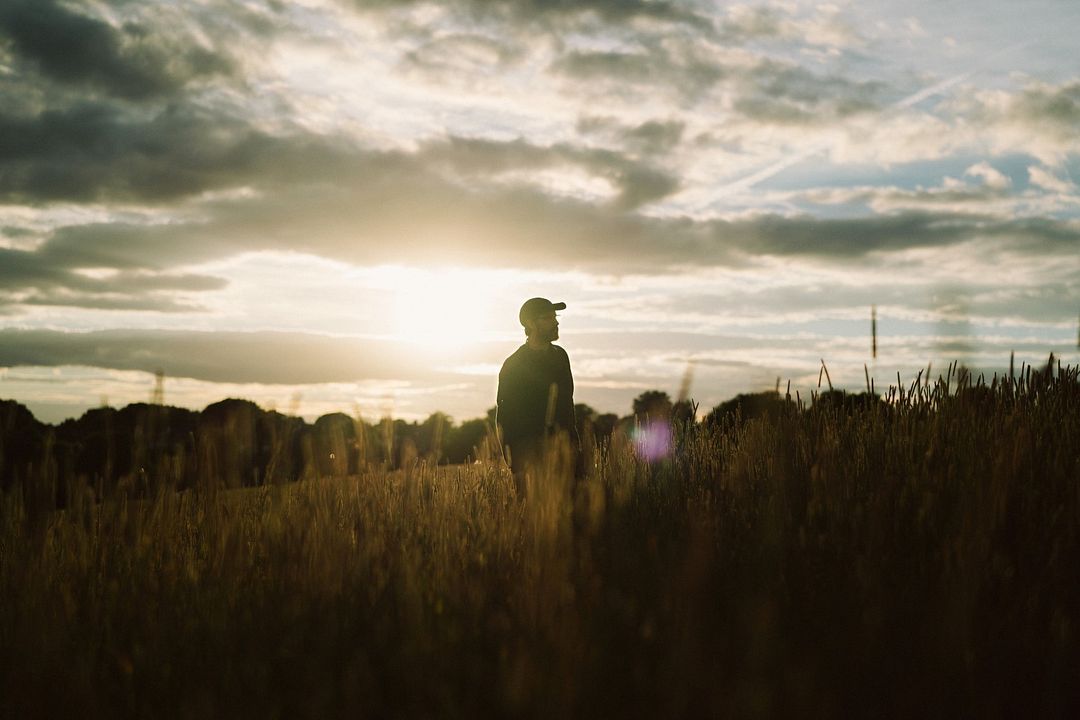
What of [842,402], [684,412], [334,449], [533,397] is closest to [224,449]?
[334,449]

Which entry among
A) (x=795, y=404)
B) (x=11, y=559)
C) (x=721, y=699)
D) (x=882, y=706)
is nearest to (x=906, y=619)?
(x=882, y=706)

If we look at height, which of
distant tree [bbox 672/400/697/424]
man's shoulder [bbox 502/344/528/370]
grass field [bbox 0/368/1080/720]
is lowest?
grass field [bbox 0/368/1080/720]

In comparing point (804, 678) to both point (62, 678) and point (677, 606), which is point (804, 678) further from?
point (62, 678)

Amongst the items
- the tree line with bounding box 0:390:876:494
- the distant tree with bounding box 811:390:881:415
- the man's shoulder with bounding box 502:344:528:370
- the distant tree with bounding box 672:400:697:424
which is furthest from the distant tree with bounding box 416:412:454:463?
the distant tree with bounding box 811:390:881:415

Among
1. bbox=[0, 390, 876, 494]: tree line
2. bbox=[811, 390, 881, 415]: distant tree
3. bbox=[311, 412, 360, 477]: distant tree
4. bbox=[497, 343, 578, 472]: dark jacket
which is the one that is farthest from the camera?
bbox=[497, 343, 578, 472]: dark jacket

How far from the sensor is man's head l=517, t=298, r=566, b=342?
830 cm

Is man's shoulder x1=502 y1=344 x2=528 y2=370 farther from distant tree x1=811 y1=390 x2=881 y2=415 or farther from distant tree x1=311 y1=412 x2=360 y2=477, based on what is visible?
distant tree x1=811 y1=390 x2=881 y2=415

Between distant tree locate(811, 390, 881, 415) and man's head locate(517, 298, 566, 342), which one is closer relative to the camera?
distant tree locate(811, 390, 881, 415)

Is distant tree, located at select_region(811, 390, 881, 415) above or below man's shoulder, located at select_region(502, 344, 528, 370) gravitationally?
below

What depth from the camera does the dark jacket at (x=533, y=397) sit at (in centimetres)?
825

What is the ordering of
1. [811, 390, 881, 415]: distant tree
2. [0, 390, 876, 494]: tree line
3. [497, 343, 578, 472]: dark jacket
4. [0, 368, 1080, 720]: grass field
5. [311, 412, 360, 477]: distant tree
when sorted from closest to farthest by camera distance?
[0, 368, 1080, 720]: grass field, [0, 390, 876, 494]: tree line, [311, 412, 360, 477]: distant tree, [811, 390, 881, 415]: distant tree, [497, 343, 578, 472]: dark jacket

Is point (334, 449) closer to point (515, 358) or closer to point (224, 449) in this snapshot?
point (224, 449)

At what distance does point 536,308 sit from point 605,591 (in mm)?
4449

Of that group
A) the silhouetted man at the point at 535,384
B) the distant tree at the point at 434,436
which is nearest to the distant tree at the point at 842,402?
the silhouetted man at the point at 535,384
